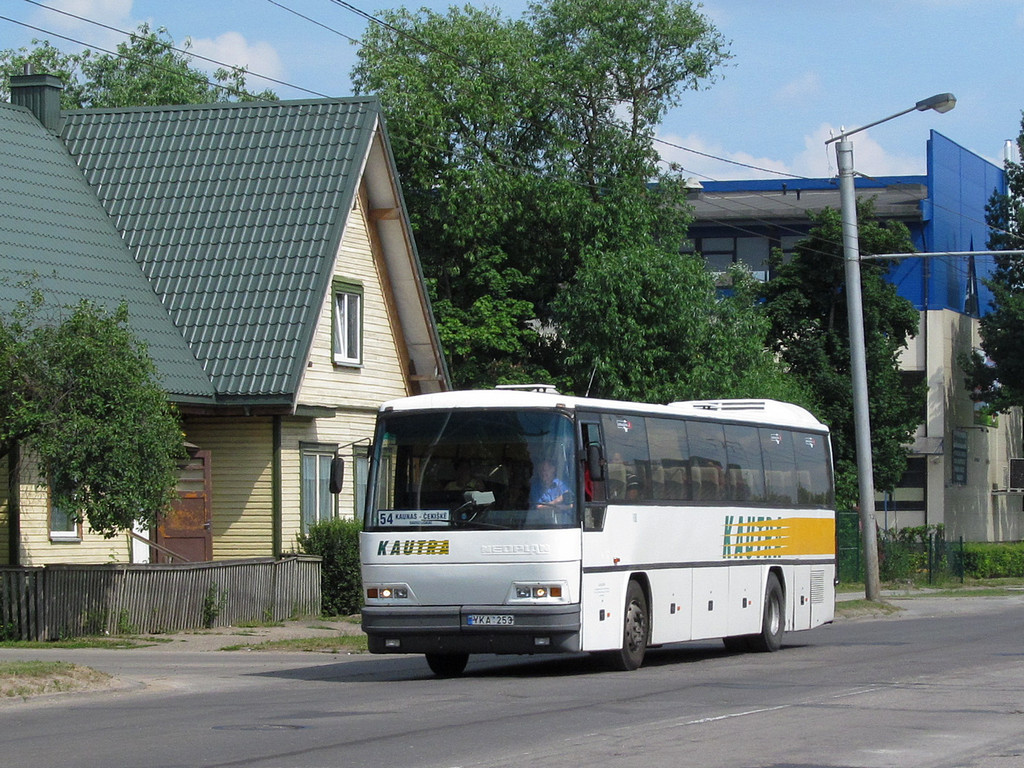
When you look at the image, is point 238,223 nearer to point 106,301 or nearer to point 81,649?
point 106,301

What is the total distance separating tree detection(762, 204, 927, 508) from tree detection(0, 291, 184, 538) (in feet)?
91.2

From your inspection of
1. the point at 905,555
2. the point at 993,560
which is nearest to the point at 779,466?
the point at 905,555

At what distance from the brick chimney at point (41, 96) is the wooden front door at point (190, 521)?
7716 millimetres

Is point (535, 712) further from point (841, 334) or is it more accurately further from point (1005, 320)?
point (1005, 320)

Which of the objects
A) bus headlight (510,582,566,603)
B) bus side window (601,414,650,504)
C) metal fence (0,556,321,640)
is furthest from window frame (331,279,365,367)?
bus headlight (510,582,566,603)

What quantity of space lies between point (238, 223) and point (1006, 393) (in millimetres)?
32434

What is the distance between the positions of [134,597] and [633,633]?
8266mm

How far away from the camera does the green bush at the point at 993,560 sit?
50188 mm

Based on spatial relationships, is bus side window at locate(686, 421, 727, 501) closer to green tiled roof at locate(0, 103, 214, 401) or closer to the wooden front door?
green tiled roof at locate(0, 103, 214, 401)

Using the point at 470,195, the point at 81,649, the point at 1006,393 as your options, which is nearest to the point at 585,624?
the point at 81,649

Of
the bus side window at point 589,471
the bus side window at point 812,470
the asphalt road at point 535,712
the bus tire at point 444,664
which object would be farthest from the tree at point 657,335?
the bus side window at point 589,471

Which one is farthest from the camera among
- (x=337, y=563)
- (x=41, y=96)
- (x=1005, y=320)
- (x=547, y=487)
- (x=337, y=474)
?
(x=1005, y=320)

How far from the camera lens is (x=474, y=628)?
16.9 metres

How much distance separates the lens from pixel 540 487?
55.8 feet
